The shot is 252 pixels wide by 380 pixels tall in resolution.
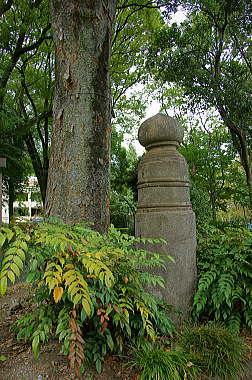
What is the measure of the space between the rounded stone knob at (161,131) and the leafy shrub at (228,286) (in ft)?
4.25

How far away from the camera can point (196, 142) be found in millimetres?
9883

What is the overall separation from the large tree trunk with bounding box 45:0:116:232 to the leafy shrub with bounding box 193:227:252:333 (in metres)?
1.17

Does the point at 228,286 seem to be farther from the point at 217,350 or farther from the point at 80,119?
the point at 80,119

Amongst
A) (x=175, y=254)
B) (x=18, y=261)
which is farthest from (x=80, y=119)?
(x=18, y=261)

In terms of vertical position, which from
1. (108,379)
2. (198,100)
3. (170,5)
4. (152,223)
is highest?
(170,5)

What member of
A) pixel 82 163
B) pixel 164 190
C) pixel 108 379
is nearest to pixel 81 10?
pixel 82 163

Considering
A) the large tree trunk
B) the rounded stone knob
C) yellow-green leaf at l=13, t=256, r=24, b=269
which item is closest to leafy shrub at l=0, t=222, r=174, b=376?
yellow-green leaf at l=13, t=256, r=24, b=269

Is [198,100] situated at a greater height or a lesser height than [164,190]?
greater

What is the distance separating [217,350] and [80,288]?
1.33 metres

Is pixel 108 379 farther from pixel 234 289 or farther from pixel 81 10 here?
pixel 81 10

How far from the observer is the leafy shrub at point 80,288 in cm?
135

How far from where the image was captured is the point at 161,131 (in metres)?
2.78

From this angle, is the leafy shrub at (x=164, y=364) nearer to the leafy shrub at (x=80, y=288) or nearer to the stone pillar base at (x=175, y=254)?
the leafy shrub at (x=80, y=288)

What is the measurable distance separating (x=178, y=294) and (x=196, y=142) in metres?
8.12
